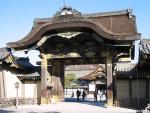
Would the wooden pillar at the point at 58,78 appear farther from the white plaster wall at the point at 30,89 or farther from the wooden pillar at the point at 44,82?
the wooden pillar at the point at 44,82

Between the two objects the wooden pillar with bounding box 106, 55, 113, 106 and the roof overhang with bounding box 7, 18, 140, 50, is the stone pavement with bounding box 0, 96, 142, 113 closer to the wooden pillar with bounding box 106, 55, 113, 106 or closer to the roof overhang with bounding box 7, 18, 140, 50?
the wooden pillar with bounding box 106, 55, 113, 106

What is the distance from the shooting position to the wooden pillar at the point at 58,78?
3516 centimetres

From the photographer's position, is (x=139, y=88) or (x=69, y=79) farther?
(x=69, y=79)

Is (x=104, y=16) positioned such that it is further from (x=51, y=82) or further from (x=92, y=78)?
(x=92, y=78)

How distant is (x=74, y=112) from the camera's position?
79.9 ft

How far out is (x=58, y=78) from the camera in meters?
35.5

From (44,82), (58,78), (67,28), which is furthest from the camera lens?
(58,78)

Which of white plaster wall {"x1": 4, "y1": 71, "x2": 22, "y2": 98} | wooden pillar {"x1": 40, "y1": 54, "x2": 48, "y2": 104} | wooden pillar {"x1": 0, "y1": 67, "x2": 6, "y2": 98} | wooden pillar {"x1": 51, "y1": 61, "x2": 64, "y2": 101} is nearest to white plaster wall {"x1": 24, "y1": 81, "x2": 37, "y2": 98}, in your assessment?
white plaster wall {"x1": 4, "y1": 71, "x2": 22, "y2": 98}

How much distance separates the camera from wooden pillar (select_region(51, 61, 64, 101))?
35.2 metres

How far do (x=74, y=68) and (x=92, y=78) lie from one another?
41190 millimetres

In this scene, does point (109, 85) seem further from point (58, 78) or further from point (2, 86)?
point (2, 86)

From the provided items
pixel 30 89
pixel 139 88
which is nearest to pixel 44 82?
pixel 30 89

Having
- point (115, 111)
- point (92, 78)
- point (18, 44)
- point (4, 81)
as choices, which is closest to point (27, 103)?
point (4, 81)

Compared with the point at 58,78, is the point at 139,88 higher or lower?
lower
